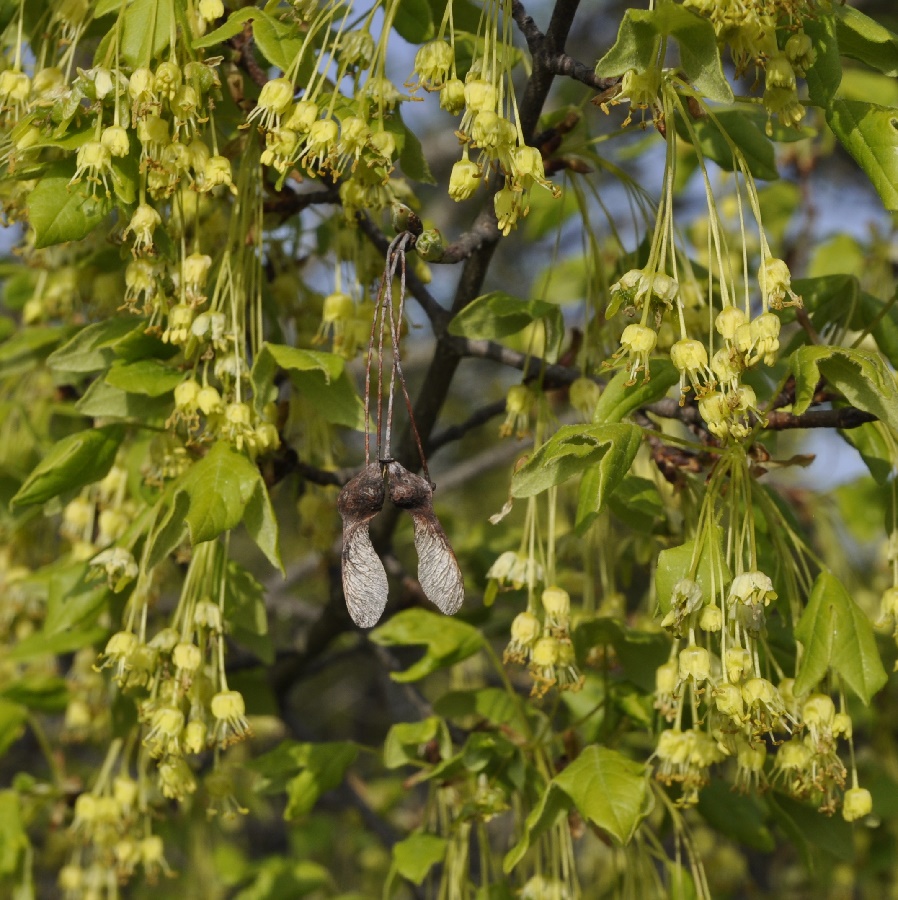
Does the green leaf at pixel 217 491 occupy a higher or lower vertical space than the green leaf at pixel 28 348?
higher

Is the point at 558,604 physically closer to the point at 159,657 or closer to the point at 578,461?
the point at 578,461

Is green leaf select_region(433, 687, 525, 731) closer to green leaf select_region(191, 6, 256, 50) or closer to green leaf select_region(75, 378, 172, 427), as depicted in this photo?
green leaf select_region(75, 378, 172, 427)

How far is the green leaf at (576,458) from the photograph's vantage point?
4.15 feet

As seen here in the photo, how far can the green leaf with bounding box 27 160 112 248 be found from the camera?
4.70 feet

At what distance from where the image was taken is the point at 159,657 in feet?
5.36

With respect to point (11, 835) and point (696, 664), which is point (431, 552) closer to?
point (696, 664)

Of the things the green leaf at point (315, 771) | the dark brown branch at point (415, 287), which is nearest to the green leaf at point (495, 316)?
the dark brown branch at point (415, 287)

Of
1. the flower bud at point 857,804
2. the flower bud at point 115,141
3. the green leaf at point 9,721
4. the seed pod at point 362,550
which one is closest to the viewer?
the seed pod at point 362,550

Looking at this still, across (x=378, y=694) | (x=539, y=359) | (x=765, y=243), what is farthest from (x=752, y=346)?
(x=378, y=694)

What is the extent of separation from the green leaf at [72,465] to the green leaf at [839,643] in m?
1.04

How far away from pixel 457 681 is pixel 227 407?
1.18 meters

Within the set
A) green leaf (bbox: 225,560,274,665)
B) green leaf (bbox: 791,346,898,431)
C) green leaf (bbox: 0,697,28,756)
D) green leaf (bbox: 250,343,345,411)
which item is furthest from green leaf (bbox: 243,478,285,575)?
green leaf (bbox: 0,697,28,756)

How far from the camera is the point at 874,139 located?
1.39 metres

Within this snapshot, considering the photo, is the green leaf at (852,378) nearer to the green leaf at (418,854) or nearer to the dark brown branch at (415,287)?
the dark brown branch at (415,287)
